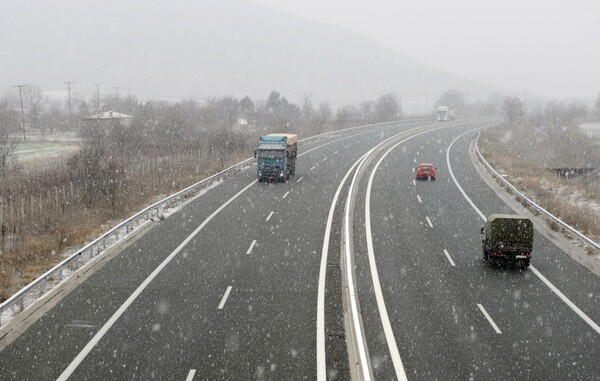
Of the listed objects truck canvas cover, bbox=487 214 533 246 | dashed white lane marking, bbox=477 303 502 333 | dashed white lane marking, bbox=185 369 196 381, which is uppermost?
truck canvas cover, bbox=487 214 533 246

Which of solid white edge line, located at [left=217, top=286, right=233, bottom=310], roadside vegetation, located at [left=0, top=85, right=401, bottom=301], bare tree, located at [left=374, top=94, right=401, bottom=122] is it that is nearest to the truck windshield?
roadside vegetation, located at [left=0, top=85, right=401, bottom=301]

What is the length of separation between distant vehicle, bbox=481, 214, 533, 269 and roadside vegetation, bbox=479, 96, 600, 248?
23.3ft

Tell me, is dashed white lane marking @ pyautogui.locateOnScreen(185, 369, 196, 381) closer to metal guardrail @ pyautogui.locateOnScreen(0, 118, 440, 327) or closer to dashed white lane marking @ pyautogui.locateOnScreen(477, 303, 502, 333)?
metal guardrail @ pyautogui.locateOnScreen(0, 118, 440, 327)

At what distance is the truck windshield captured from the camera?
1524 inches

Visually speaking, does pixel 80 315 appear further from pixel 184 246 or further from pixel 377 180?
pixel 377 180

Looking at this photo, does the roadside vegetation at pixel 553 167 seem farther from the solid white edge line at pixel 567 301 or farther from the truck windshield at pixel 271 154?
the truck windshield at pixel 271 154

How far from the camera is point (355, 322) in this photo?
14.0 metres

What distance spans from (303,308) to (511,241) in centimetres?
837

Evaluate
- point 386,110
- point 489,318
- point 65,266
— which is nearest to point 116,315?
point 65,266

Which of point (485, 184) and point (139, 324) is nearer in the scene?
point (139, 324)

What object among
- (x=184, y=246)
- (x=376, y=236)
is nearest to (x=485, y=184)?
(x=376, y=236)

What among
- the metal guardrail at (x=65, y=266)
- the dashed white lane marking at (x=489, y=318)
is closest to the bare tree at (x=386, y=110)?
the metal guardrail at (x=65, y=266)

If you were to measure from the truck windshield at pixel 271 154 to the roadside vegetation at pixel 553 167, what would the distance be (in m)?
16.2

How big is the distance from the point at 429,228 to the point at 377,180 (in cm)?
1463
